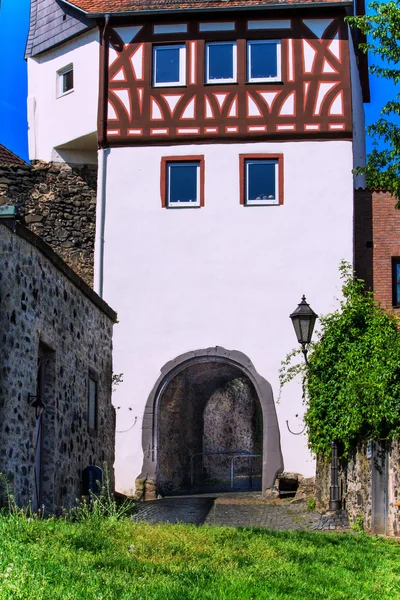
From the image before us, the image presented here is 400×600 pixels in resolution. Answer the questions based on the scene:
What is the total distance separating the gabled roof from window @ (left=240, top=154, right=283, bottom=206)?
11.6 ft

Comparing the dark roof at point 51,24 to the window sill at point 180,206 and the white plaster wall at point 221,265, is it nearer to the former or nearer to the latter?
the white plaster wall at point 221,265

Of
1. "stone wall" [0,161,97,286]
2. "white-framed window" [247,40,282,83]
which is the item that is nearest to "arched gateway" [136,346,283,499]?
"stone wall" [0,161,97,286]

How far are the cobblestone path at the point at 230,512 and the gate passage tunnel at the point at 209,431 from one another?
2.53 metres

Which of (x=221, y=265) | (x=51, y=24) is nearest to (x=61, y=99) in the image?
(x=51, y=24)

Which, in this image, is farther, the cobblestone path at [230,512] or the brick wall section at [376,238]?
the brick wall section at [376,238]

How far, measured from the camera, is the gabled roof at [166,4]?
2286cm

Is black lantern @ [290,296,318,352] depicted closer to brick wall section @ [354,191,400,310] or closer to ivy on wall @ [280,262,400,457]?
ivy on wall @ [280,262,400,457]

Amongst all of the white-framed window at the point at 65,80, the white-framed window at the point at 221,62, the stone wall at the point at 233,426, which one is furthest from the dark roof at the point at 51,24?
the stone wall at the point at 233,426

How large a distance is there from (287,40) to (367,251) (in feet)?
17.0

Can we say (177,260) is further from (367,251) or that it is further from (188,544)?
(188,544)

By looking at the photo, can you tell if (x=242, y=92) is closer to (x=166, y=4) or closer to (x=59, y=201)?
(x=166, y=4)

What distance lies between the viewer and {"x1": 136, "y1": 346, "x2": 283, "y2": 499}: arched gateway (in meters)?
21.1

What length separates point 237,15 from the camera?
23250mm

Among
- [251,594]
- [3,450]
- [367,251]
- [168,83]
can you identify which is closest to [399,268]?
[367,251]
